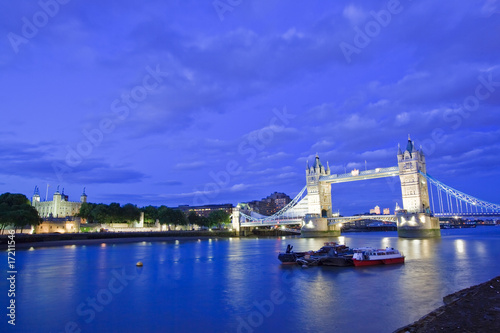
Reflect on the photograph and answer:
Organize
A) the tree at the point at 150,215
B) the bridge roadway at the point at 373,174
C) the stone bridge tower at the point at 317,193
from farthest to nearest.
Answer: the tree at the point at 150,215, the stone bridge tower at the point at 317,193, the bridge roadway at the point at 373,174

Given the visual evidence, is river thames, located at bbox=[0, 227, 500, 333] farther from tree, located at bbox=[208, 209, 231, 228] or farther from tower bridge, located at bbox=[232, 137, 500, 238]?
tree, located at bbox=[208, 209, 231, 228]

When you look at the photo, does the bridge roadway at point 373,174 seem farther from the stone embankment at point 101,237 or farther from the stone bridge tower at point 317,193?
the stone embankment at point 101,237

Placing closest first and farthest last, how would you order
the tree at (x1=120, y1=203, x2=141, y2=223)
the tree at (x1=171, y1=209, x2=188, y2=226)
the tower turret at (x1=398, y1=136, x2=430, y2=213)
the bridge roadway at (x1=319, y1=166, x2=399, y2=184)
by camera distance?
1. the tower turret at (x1=398, y1=136, x2=430, y2=213)
2. the bridge roadway at (x1=319, y1=166, x2=399, y2=184)
3. the tree at (x1=120, y1=203, x2=141, y2=223)
4. the tree at (x1=171, y1=209, x2=188, y2=226)

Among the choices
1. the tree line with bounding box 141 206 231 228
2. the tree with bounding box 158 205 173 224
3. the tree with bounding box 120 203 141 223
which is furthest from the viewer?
the tree line with bounding box 141 206 231 228

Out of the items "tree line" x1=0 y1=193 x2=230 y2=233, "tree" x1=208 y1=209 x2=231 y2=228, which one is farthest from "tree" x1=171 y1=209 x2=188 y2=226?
"tree" x1=208 y1=209 x2=231 y2=228

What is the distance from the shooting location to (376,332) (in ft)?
38.4

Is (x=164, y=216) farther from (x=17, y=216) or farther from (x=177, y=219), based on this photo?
(x=17, y=216)

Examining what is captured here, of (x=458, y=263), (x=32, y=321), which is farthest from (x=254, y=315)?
(x=458, y=263)

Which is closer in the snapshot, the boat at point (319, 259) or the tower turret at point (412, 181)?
the boat at point (319, 259)

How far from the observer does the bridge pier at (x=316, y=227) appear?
80938 mm

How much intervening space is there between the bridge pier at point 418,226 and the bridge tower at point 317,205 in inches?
758

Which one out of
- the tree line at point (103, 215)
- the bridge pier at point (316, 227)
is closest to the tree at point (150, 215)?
the tree line at point (103, 215)

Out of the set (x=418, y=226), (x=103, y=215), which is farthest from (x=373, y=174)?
(x=103, y=215)

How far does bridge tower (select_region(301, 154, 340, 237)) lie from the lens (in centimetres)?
8144
